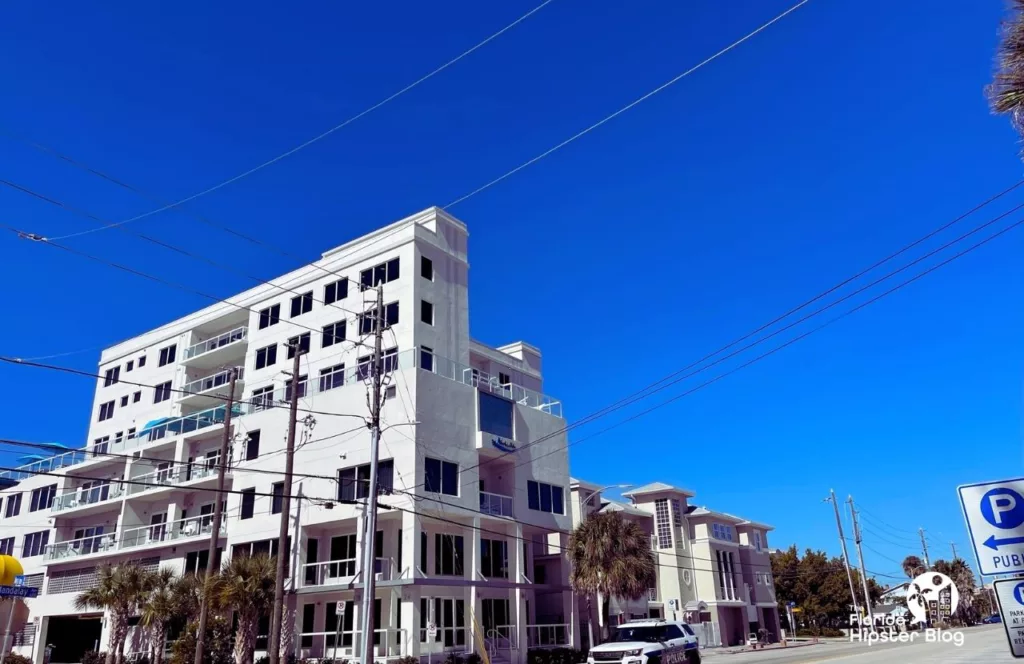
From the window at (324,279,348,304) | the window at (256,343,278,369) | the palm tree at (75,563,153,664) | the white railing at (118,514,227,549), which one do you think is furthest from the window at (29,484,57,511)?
the window at (324,279,348,304)

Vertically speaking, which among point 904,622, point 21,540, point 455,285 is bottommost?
point 904,622

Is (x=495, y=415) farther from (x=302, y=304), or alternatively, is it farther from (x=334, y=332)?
(x=302, y=304)

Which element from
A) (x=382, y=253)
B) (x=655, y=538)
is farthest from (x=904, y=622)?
(x=382, y=253)

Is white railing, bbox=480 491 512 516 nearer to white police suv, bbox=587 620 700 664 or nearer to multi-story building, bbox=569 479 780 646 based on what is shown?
white police suv, bbox=587 620 700 664

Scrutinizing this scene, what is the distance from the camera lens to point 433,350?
36.0m

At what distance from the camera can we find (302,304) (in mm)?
40375

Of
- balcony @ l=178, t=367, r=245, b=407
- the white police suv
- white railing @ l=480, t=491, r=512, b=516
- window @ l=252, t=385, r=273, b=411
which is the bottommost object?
the white police suv

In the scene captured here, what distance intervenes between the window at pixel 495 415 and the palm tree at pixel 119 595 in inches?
694

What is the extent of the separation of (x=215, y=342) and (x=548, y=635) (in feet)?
87.4

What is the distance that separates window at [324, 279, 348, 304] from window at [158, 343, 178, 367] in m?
15.4

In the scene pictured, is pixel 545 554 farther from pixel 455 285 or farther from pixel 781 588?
pixel 781 588

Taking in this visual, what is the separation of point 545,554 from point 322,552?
1168cm

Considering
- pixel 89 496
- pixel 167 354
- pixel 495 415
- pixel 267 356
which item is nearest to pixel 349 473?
pixel 495 415

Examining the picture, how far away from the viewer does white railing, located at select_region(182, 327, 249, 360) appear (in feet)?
146
